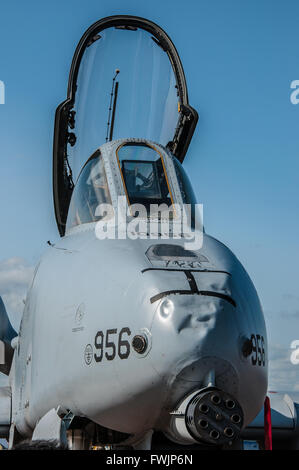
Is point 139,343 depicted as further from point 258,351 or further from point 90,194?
point 90,194

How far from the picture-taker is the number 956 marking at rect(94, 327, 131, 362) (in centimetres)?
613

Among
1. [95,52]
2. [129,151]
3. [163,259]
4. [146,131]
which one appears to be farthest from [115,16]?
[163,259]

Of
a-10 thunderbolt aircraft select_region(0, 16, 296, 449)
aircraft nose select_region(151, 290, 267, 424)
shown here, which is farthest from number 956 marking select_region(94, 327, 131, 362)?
aircraft nose select_region(151, 290, 267, 424)

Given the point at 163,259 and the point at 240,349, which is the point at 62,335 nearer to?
the point at 163,259

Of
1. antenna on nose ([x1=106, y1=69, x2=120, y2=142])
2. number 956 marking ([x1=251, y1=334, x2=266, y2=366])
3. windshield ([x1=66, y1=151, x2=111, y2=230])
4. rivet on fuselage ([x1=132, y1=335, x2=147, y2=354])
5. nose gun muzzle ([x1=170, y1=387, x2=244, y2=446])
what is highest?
antenna on nose ([x1=106, y1=69, x2=120, y2=142])

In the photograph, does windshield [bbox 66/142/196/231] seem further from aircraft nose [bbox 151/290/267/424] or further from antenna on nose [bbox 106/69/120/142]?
aircraft nose [bbox 151/290/267/424]

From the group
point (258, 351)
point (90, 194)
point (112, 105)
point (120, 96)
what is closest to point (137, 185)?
point (90, 194)

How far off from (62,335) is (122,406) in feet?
3.87

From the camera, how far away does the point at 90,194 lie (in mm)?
8828

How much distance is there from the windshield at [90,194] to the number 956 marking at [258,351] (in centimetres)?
273

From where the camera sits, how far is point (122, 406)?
6.23 m

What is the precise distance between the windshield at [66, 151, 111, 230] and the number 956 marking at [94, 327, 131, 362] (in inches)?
91.2

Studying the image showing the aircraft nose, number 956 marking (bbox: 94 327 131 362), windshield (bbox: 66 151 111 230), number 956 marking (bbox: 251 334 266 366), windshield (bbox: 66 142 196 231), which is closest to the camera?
the aircraft nose

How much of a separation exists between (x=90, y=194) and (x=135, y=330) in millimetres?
3158
